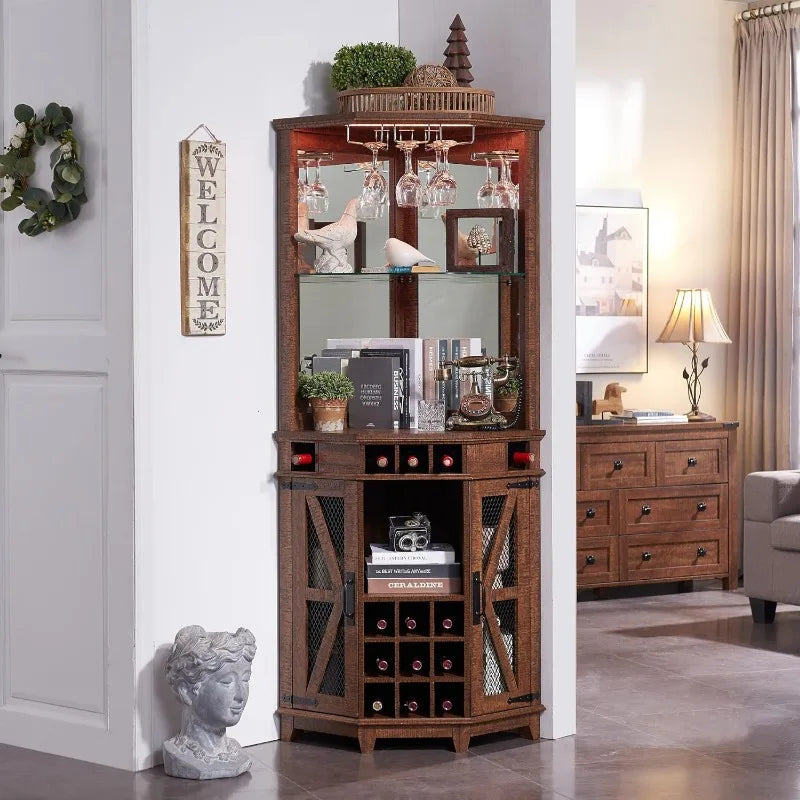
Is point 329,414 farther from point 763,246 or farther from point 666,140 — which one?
point 763,246

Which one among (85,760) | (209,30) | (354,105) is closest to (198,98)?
(209,30)

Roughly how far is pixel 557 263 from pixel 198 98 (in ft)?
3.97

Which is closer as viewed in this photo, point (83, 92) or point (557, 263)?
point (83, 92)

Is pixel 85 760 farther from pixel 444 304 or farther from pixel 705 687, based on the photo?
pixel 705 687

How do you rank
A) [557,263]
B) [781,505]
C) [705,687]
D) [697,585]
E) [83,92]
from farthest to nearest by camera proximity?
[697,585]
[781,505]
[705,687]
[557,263]
[83,92]

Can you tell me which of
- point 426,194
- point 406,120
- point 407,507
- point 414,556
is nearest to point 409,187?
point 426,194

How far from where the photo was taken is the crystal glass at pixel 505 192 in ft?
13.9

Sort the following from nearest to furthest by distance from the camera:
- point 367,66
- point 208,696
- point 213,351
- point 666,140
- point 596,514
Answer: point 208,696
point 213,351
point 367,66
point 596,514
point 666,140

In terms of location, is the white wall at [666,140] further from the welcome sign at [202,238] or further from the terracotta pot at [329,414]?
the welcome sign at [202,238]

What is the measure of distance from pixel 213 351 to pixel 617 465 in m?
2.82

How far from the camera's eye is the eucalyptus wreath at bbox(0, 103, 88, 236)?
3.95 meters

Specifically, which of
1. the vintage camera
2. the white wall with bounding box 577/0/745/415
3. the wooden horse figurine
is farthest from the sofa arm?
the vintage camera

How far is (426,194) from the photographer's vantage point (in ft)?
14.0

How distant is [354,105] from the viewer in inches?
165
